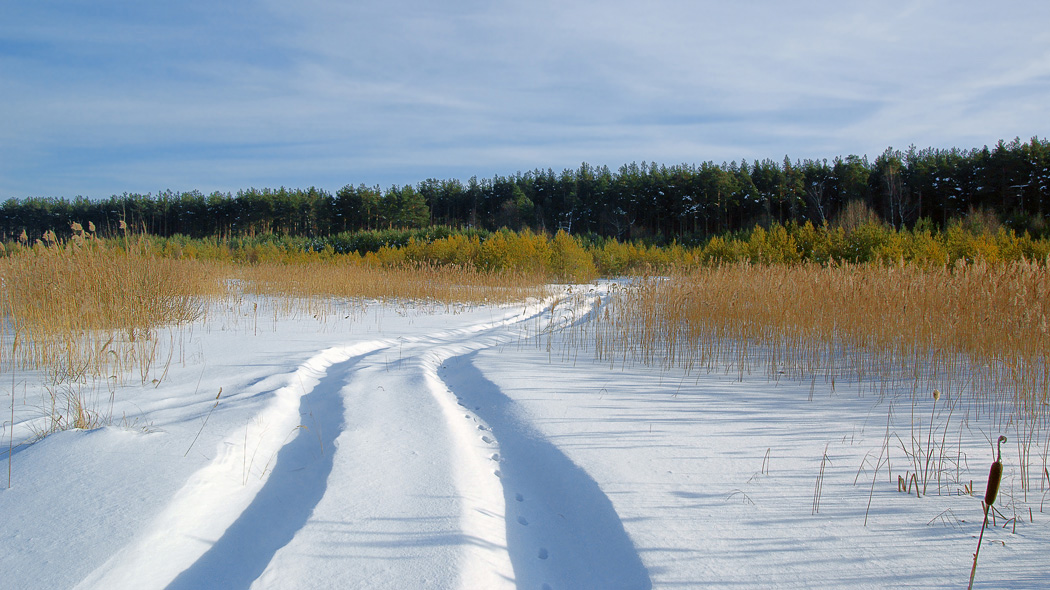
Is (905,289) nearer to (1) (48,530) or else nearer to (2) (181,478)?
(2) (181,478)

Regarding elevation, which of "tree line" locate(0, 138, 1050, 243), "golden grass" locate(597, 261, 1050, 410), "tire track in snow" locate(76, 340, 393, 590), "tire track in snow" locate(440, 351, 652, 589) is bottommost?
"tire track in snow" locate(440, 351, 652, 589)

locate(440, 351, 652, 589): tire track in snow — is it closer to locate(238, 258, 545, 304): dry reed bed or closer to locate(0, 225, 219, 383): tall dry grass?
locate(0, 225, 219, 383): tall dry grass

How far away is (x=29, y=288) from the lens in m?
5.04

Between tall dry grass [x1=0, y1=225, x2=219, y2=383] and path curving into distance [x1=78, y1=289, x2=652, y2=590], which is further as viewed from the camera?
tall dry grass [x1=0, y1=225, x2=219, y2=383]

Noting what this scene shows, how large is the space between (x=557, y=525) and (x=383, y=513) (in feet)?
2.39

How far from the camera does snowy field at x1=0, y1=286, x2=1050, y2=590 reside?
1.71 meters

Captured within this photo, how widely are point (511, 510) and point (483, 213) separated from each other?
54.1 m

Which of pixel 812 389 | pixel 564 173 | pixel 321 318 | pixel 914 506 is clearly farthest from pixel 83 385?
pixel 564 173

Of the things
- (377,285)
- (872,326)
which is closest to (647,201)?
(377,285)

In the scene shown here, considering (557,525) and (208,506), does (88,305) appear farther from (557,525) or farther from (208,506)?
(557,525)

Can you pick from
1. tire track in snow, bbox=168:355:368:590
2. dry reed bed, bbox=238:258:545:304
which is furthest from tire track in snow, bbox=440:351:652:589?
dry reed bed, bbox=238:258:545:304

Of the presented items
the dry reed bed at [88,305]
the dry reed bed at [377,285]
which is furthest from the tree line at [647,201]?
the dry reed bed at [88,305]

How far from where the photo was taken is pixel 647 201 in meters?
46.1

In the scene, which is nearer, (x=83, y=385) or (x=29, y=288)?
(x=83, y=385)
